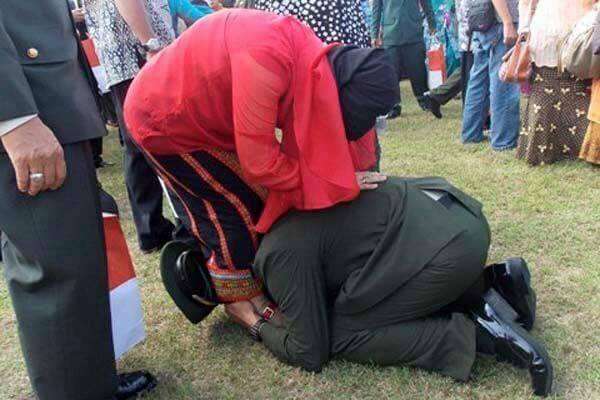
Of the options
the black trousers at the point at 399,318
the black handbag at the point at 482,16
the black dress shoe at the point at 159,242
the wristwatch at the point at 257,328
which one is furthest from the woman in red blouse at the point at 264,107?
the black handbag at the point at 482,16

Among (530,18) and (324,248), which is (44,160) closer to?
(324,248)

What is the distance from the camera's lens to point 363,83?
1.89 metres

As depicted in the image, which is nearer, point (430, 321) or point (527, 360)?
point (527, 360)

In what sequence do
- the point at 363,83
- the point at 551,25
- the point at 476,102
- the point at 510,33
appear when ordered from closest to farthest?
the point at 363,83
the point at 551,25
the point at 510,33
the point at 476,102

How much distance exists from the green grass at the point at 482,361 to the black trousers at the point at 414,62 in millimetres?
2855

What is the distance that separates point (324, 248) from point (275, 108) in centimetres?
48

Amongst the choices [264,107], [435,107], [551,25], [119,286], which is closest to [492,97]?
[551,25]

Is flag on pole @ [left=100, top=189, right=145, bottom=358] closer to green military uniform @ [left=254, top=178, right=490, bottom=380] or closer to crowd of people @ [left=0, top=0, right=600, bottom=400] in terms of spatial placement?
crowd of people @ [left=0, top=0, right=600, bottom=400]

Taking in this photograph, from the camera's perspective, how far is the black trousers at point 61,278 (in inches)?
60.2

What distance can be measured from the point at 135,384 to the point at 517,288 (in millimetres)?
1257

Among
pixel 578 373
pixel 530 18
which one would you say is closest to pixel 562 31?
pixel 530 18

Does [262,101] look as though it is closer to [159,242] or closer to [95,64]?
[159,242]

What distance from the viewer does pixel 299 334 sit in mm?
2025

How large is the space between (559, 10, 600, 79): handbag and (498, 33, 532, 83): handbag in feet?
0.81
